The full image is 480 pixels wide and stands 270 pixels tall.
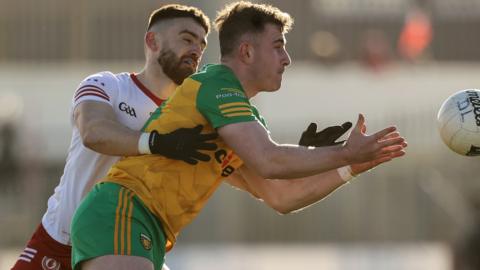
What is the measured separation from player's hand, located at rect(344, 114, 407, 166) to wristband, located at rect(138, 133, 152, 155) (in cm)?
117

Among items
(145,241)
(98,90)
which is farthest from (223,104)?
(98,90)

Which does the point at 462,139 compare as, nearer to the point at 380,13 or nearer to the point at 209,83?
the point at 209,83

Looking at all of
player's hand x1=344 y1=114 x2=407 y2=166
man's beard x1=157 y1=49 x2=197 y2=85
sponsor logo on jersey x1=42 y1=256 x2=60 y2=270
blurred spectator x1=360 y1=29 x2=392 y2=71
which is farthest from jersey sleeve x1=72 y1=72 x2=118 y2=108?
blurred spectator x1=360 y1=29 x2=392 y2=71

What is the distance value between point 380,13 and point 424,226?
Result: 5782 mm

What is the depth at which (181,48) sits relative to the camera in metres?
8.63

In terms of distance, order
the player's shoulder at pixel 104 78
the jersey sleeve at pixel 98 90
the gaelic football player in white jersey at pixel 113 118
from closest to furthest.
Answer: the gaelic football player in white jersey at pixel 113 118 < the jersey sleeve at pixel 98 90 < the player's shoulder at pixel 104 78

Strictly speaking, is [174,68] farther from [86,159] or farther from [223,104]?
[223,104]

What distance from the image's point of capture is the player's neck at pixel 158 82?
28.2ft

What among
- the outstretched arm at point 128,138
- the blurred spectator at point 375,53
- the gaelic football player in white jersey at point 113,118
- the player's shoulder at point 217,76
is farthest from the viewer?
the blurred spectator at point 375,53

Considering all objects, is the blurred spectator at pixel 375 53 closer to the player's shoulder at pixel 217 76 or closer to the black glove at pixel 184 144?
the player's shoulder at pixel 217 76

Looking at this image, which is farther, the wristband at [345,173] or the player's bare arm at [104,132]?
the wristband at [345,173]

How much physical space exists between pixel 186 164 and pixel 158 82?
118 cm

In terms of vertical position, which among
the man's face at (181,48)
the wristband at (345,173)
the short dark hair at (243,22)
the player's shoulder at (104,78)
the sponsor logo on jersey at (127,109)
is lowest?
the wristband at (345,173)

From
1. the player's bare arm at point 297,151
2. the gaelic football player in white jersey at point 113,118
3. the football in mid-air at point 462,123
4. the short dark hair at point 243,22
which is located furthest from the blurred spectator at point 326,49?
the player's bare arm at point 297,151
